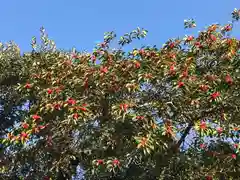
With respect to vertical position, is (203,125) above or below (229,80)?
below

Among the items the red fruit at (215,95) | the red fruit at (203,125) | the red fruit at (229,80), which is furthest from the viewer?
the red fruit at (229,80)

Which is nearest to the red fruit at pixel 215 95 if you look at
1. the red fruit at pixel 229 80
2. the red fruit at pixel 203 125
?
the red fruit at pixel 229 80

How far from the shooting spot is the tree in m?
9.20

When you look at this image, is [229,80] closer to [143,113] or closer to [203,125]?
[203,125]

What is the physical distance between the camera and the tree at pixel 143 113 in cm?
920

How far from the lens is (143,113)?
920 centimetres

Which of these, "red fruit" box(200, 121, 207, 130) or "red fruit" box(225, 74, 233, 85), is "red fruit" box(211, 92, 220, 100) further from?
"red fruit" box(200, 121, 207, 130)

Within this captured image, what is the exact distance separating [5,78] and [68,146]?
527 centimetres

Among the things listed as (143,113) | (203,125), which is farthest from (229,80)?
(143,113)

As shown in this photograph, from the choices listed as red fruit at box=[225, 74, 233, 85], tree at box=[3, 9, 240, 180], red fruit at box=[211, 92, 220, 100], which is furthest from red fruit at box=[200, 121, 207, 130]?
red fruit at box=[225, 74, 233, 85]

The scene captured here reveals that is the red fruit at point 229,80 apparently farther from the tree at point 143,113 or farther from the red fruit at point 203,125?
the red fruit at point 203,125

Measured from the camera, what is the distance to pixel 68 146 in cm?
1052

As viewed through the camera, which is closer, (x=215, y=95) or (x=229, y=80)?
(x=215, y=95)

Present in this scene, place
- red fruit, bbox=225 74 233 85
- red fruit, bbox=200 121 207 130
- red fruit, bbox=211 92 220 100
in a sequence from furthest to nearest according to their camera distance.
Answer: red fruit, bbox=225 74 233 85
red fruit, bbox=211 92 220 100
red fruit, bbox=200 121 207 130
